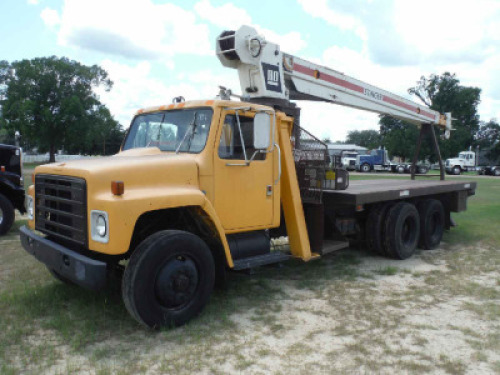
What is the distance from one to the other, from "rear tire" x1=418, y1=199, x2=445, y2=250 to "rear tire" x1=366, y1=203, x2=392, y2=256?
44.8 inches

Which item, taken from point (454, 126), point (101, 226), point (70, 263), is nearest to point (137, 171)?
point (101, 226)

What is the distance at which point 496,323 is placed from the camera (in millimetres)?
4465

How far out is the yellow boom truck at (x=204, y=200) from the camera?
3.97 meters

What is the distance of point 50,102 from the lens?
1854 inches

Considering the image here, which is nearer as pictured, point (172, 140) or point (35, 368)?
point (35, 368)

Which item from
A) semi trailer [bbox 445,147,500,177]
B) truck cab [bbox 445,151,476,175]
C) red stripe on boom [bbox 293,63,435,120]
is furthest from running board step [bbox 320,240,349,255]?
truck cab [bbox 445,151,476,175]

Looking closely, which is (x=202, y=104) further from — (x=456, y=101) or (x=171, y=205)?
(x=456, y=101)

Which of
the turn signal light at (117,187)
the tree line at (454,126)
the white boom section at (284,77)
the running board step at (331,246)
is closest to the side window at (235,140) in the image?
the white boom section at (284,77)

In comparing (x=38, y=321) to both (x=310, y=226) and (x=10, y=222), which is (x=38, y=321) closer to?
(x=310, y=226)

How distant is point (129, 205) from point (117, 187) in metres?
0.19

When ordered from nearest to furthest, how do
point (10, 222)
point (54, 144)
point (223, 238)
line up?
point (223, 238)
point (10, 222)
point (54, 144)

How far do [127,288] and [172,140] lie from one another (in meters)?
1.81

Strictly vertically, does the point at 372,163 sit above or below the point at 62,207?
above

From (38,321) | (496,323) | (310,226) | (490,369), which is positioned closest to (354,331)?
(490,369)
